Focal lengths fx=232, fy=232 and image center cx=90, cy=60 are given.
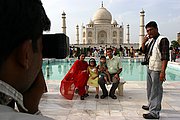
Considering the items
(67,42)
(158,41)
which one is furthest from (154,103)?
(67,42)

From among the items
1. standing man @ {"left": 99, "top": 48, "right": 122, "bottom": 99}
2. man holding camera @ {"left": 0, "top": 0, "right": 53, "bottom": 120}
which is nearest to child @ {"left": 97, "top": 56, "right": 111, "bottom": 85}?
standing man @ {"left": 99, "top": 48, "right": 122, "bottom": 99}

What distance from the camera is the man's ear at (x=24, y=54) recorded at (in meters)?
0.49

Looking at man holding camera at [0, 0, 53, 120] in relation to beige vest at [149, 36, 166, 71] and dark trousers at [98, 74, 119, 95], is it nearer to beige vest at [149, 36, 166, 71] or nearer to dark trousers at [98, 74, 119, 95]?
beige vest at [149, 36, 166, 71]

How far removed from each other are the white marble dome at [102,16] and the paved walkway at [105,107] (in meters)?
39.8

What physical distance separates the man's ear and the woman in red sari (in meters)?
4.41

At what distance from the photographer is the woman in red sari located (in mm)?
4895

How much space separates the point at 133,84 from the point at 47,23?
6267mm

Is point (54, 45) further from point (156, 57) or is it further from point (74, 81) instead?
point (74, 81)

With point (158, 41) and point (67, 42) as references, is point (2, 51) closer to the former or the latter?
point (67, 42)

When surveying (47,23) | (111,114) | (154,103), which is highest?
(47,23)

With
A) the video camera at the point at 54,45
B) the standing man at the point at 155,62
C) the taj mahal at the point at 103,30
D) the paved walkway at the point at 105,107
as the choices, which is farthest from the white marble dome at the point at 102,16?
the video camera at the point at 54,45

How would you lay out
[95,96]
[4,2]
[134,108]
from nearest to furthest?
[4,2], [134,108], [95,96]

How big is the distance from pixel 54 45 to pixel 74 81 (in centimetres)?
436

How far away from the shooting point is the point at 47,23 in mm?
630
